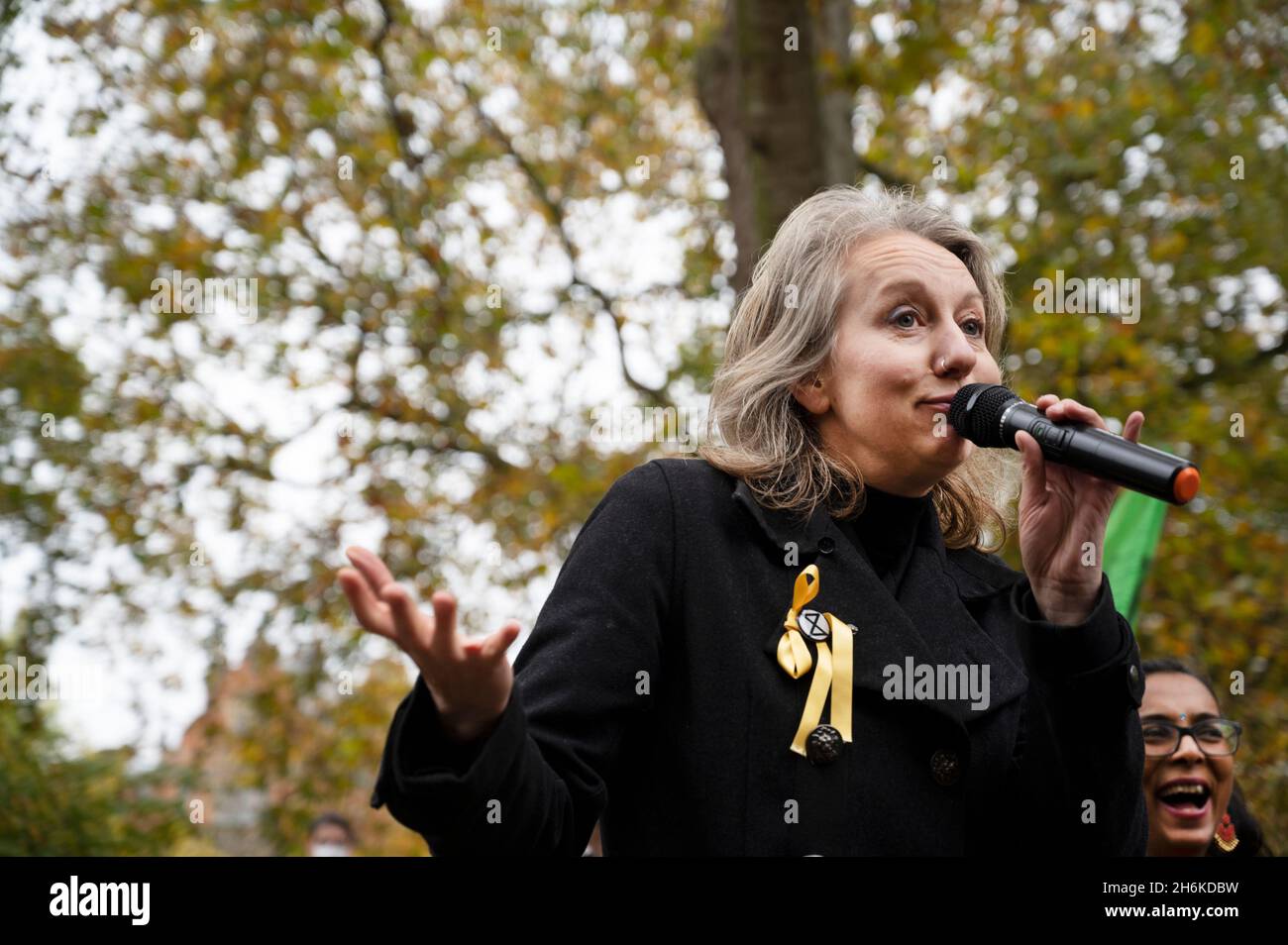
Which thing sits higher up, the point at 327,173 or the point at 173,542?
the point at 327,173

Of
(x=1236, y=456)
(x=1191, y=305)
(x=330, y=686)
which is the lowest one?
(x=330, y=686)

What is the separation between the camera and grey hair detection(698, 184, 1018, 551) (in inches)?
100

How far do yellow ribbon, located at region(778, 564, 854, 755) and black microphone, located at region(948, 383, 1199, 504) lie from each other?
39 cm

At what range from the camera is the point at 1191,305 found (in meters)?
10.7

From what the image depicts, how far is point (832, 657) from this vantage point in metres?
2.29

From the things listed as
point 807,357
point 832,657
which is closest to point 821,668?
point 832,657

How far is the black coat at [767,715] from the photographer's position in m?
2.17

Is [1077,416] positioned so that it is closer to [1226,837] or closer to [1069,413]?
[1069,413]

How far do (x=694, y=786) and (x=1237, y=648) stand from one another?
8.29 metres

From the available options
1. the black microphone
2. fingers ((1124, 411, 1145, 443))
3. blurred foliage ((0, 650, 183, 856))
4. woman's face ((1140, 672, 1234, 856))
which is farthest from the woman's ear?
blurred foliage ((0, 650, 183, 856))

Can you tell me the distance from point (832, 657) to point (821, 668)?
0.03 metres

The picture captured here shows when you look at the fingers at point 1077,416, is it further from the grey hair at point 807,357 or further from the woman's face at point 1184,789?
the woman's face at point 1184,789
